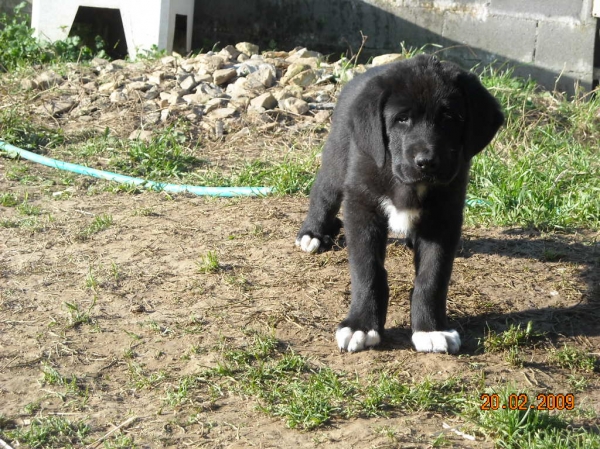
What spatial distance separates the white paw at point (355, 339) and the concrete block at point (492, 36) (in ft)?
18.7

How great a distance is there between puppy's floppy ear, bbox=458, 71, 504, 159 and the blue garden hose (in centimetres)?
216

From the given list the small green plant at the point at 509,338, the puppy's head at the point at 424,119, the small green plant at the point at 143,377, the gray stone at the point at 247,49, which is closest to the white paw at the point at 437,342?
the small green plant at the point at 509,338

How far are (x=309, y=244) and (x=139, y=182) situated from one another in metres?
1.69

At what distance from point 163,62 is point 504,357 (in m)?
5.48

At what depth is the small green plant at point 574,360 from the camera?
3596 mm

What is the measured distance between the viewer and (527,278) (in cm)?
461

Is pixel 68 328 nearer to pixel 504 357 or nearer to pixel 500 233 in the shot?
pixel 504 357

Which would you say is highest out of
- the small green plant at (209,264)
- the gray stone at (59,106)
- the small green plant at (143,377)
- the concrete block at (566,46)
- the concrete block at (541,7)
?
the concrete block at (541,7)

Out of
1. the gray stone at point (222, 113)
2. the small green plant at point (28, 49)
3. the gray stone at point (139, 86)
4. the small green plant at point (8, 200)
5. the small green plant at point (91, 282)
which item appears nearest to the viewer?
the small green plant at point (91, 282)

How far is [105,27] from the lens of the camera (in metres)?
9.56

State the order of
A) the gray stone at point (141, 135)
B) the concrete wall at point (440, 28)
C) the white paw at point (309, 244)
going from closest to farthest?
the white paw at point (309, 244) → the gray stone at point (141, 135) → the concrete wall at point (440, 28)

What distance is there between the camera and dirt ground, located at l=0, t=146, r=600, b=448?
3.17 metres

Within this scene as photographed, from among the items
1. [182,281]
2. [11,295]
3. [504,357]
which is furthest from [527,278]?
[11,295]

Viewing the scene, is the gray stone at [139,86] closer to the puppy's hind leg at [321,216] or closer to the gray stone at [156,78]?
the gray stone at [156,78]
